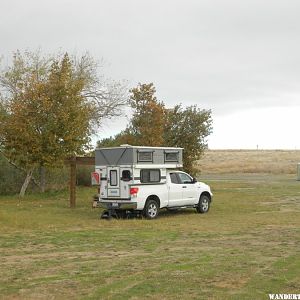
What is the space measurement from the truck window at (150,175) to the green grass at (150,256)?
143 cm

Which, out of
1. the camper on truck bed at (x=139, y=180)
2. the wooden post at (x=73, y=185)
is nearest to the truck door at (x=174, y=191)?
the camper on truck bed at (x=139, y=180)

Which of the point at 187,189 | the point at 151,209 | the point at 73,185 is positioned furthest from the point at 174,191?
the point at 73,185

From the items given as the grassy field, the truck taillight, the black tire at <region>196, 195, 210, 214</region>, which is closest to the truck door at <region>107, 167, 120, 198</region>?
the truck taillight

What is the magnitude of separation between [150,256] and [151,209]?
8.64 m

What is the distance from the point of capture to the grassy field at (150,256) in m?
7.91

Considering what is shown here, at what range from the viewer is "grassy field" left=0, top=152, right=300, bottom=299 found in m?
7.91

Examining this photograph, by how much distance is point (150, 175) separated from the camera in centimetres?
1955

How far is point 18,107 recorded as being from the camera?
26.2 metres

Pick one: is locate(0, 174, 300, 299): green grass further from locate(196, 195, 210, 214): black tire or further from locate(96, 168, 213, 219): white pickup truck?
locate(196, 195, 210, 214): black tire

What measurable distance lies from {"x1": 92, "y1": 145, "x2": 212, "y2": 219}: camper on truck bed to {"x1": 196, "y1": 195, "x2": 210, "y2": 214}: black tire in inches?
29.5

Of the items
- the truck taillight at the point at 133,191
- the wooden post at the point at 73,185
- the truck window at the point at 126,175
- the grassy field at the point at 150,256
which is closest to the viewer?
the grassy field at the point at 150,256

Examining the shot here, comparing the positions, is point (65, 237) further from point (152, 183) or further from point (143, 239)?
point (152, 183)

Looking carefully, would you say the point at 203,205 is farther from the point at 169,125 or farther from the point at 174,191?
the point at 169,125

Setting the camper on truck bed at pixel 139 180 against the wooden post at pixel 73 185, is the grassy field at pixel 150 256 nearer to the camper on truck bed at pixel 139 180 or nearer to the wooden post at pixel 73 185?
the camper on truck bed at pixel 139 180
